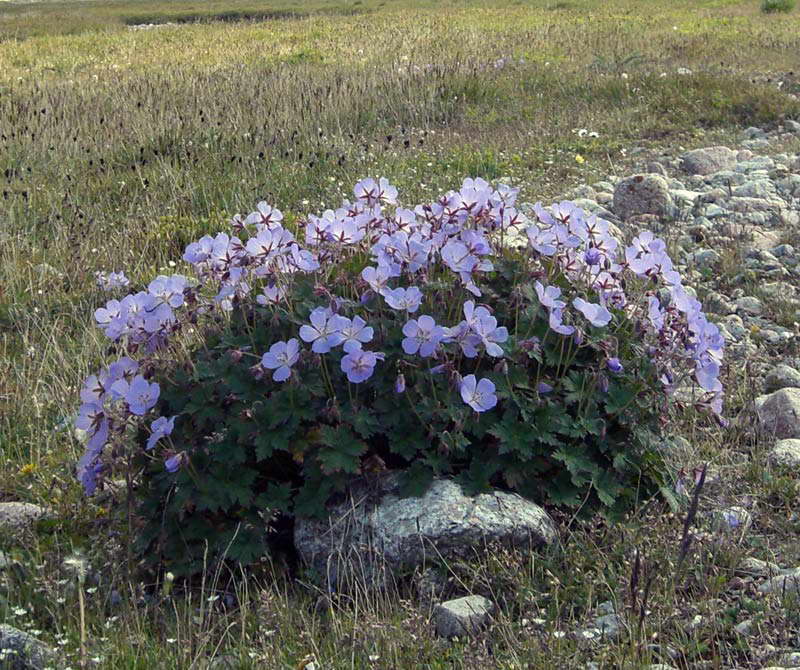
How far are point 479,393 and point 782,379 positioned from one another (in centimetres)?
200

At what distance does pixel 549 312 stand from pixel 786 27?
60.8 feet

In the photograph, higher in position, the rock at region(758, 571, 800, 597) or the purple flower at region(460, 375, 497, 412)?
the purple flower at region(460, 375, 497, 412)

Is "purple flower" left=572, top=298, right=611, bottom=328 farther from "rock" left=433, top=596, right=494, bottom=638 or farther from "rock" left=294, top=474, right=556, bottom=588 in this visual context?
"rock" left=433, top=596, right=494, bottom=638

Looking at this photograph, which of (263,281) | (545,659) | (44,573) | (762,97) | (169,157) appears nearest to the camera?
(545,659)

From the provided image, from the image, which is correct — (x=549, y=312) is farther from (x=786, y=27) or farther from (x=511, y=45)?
(x=786, y=27)

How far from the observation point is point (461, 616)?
247 centimetres

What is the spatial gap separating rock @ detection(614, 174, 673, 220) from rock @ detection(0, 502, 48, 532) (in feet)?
14.9

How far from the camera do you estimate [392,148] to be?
8.48m

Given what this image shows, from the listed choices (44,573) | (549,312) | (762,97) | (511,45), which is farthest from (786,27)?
(44,573)

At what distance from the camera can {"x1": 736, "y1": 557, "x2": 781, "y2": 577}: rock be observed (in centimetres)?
269

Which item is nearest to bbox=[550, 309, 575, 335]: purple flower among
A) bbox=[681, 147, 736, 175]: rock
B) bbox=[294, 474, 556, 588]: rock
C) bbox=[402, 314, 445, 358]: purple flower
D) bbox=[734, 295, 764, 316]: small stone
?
bbox=[402, 314, 445, 358]: purple flower

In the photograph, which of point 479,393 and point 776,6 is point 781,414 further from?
point 776,6

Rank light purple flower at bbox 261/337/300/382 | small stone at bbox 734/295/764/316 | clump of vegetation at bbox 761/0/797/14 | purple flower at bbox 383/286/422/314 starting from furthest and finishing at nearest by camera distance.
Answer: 1. clump of vegetation at bbox 761/0/797/14
2. small stone at bbox 734/295/764/316
3. purple flower at bbox 383/286/422/314
4. light purple flower at bbox 261/337/300/382

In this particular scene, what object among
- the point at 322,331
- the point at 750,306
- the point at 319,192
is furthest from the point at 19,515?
the point at 319,192
